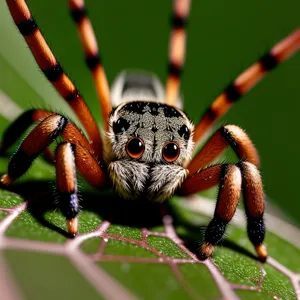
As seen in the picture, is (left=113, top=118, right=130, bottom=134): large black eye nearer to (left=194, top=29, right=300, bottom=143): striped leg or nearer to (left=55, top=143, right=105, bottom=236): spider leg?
(left=55, top=143, right=105, bottom=236): spider leg

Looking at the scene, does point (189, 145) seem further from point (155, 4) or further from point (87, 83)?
point (155, 4)

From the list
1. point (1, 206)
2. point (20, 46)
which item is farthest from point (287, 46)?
point (20, 46)

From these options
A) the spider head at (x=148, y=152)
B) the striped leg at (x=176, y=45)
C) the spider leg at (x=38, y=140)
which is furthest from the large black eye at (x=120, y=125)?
the striped leg at (x=176, y=45)

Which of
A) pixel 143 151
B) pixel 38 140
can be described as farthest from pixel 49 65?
pixel 143 151

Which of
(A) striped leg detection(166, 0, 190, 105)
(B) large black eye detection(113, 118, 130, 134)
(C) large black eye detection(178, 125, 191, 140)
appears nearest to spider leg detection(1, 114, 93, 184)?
(B) large black eye detection(113, 118, 130, 134)

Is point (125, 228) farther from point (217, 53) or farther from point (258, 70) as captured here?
point (217, 53)

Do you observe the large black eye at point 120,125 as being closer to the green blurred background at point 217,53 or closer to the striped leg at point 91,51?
the striped leg at point 91,51
